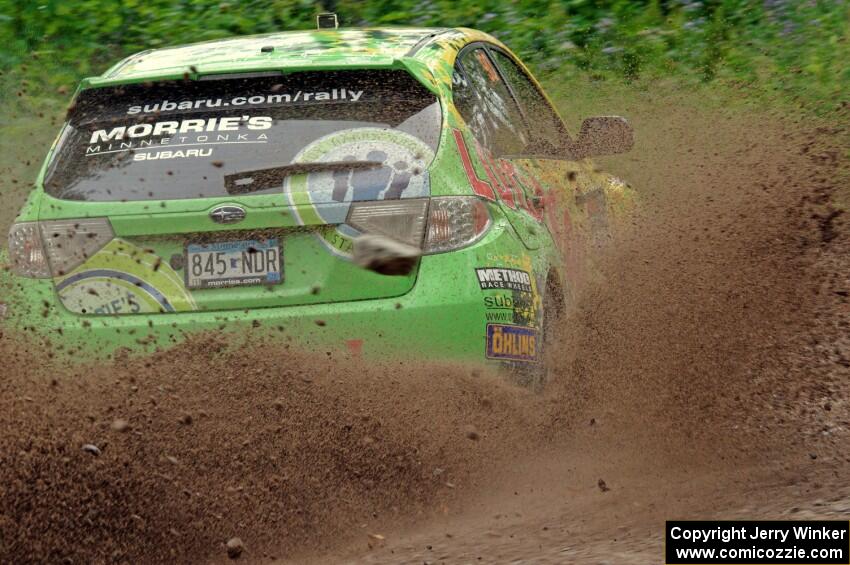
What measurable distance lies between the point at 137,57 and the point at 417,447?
248cm

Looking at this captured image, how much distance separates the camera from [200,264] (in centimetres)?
448

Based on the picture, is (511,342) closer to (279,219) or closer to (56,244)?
(279,219)

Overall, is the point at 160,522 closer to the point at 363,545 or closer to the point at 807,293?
the point at 363,545

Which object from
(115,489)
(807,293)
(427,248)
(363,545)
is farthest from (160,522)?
(807,293)

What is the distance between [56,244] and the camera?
460 cm

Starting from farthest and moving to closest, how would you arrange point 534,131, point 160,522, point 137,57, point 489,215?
point 534,131
point 137,57
point 489,215
point 160,522

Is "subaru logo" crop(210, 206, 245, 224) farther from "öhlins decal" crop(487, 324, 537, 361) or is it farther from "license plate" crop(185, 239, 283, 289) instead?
"öhlins decal" crop(487, 324, 537, 361)

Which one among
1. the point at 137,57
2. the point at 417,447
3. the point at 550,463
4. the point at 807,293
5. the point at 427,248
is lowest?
the point at 807,293

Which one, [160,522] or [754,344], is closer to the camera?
[160,522]

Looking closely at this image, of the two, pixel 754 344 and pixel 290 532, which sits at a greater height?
pixel 290 532

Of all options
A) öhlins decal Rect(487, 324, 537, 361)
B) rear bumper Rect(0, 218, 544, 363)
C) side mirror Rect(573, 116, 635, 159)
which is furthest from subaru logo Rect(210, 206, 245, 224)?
side mirror Rect(573, 116, 635, 159)

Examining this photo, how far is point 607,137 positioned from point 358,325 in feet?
6.60

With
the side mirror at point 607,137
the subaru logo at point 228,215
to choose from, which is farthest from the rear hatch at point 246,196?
the side mirror at point 607,137
